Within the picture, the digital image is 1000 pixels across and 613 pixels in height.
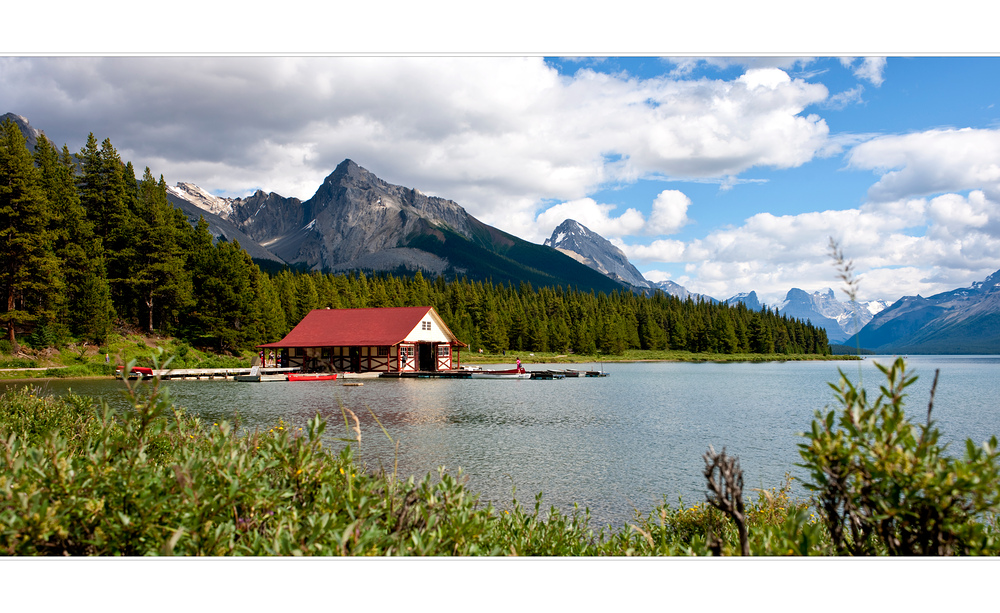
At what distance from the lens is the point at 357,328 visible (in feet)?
196

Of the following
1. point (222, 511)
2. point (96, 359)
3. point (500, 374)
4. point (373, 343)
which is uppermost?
point (373, 343)

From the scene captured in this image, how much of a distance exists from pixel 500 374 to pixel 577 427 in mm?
34627

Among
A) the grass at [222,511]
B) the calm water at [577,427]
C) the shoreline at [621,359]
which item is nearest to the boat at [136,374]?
the grass at [222,511]

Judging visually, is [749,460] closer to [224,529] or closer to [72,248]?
[224,529]

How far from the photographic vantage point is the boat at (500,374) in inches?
2163

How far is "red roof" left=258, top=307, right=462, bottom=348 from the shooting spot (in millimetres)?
57219

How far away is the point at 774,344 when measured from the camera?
136 metres

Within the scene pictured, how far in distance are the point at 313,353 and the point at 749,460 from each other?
170 ft

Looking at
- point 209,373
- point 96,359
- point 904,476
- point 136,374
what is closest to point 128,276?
point 96,359

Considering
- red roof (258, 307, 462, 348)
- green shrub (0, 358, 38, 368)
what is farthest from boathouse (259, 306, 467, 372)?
green shrub (0, 358, 38, 368)

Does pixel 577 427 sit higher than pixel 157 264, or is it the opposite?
pixel 157 264

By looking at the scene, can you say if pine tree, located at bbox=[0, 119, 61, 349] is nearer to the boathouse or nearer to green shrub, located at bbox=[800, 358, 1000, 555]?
the boathouse

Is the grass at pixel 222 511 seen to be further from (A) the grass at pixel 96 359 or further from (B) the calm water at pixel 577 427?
(A) the grass at pixel 96 359

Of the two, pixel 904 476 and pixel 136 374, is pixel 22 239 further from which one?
pixel 904 476
